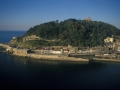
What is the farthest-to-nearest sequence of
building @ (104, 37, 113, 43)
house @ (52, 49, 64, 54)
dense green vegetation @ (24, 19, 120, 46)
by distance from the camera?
building @ (104, 37, 113, 43) < dense green vegetation @ (24, 19, 120, 46) < house @ (52, 49, 64, 54)

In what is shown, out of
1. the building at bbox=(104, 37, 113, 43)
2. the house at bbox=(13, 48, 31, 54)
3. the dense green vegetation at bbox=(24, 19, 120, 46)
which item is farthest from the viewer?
the building at bbox=(104, 37, 113, 43)

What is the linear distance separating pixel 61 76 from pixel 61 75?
A: 238 millimetres

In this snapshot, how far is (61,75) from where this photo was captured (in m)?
14.2

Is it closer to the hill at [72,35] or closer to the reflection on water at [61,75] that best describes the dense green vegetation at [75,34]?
the hill at [72,35]

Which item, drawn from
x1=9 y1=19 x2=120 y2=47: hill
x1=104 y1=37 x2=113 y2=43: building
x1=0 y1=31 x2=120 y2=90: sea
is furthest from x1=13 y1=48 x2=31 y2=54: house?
x1=104 y1=37 x2=113 y2=43: building

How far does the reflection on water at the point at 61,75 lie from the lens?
1222 cm

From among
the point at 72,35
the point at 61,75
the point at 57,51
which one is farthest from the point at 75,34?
the point at 61,75

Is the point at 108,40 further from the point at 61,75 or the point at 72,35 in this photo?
the point at 61,75

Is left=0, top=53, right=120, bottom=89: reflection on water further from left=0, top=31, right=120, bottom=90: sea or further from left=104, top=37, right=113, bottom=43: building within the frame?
left=104, top=37, right=113, bottom=43: building

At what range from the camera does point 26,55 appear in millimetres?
21609

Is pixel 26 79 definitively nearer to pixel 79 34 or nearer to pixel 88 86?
pixel 88 86

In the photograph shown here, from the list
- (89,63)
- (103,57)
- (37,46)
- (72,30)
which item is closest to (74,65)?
(89,63)

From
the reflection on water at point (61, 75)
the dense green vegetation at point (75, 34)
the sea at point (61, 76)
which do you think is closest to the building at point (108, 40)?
the dense green vegetation at point (75, 34)

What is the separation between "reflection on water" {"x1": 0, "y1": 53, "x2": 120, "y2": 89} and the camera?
12219mm
